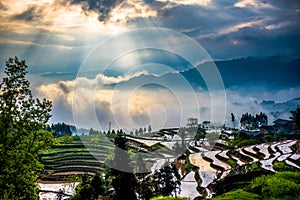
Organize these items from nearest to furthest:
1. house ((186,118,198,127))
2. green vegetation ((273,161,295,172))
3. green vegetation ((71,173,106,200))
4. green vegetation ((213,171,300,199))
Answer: green vegetation ((213,171,300,199)), green vegetation ((273,161,295,172)), green vegetation ((71,173,106,200)), house ((186,118,198,127))

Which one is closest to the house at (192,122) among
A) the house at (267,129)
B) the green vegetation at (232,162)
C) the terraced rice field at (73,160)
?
the house at (267,129)

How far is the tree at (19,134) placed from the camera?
11.3 metres

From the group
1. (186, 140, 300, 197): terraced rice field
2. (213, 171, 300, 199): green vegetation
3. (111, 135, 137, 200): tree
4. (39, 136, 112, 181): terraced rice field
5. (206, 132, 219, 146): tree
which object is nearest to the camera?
(213, 171, 300, 199): green vegetation

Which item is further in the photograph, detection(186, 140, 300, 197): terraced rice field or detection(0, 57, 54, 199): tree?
detection(186, 140, 300, 197): terraced rice field

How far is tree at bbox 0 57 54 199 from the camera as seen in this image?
11.3 metres

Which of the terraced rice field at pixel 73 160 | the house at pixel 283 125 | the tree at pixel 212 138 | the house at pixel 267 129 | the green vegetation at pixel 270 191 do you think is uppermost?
the house at pixel 283 125

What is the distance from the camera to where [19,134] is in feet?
39.4

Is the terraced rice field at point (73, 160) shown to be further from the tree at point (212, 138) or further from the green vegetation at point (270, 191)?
the green vegetation at point (270, 191)

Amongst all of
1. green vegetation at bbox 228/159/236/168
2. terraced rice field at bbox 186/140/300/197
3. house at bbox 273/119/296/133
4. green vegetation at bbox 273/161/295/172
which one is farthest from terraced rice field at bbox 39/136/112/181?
house at bbox 273/119/296/133

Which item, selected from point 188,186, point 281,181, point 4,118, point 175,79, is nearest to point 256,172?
point 281,181

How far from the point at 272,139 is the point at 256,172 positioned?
57581 mm

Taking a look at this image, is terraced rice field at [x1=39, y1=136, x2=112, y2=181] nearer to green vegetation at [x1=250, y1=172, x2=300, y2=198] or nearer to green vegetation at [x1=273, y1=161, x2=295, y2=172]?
green vegetation at [x1=273, y1=161, x2=295, y2=172]

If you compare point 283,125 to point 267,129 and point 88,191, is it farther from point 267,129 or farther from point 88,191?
point 88,191

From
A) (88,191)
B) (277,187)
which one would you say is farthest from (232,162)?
(277,187)
